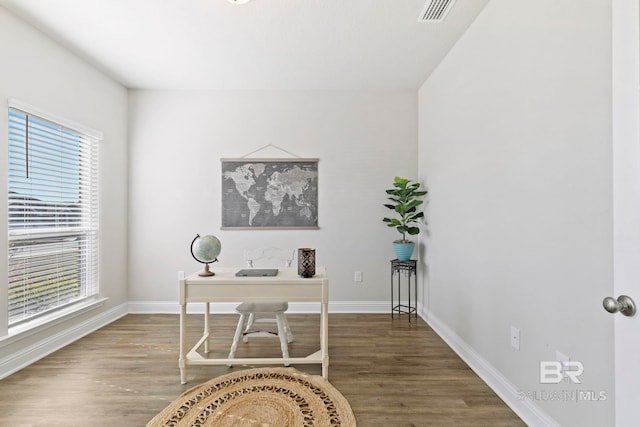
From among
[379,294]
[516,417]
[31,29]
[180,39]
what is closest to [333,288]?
[379,294]

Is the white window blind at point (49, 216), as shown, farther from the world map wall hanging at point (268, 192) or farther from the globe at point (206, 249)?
the globe at point (206, 249)

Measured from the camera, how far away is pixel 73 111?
2.88m

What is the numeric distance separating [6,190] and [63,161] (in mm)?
632

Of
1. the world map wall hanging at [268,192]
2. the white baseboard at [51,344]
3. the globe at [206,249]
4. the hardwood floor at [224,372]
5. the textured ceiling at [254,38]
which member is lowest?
the hardwood floor at [224,372]

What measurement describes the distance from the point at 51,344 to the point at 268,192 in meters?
2.37

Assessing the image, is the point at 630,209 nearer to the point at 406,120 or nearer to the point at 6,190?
the point at 406,120

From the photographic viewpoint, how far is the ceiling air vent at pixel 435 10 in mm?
2158

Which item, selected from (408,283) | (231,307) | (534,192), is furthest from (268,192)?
(534,192)

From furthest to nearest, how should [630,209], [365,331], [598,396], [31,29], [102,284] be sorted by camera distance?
[102,284], [365,331], [31,29], [598,396], [630,209]

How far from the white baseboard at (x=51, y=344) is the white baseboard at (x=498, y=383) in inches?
133

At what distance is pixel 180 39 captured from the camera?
8.56 feet

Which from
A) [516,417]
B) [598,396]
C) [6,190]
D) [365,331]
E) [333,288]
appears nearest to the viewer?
[598,396]
